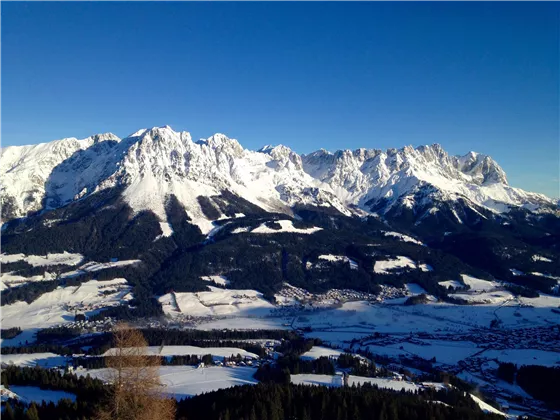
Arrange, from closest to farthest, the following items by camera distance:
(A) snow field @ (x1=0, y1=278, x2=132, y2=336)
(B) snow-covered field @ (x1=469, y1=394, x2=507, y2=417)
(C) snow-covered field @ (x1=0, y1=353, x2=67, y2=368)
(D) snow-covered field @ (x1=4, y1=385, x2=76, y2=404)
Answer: (D) snow-covered field @ (x1=4, y1=385, x2=76, y2=404), (B) snow-covered field @ (x1=469, y1=394, x2=507, y2=417), (C) snow-covered field @ (x1=0, y1=353, x2=67, y2=368), (A) snow field @ (x1=0, y1=278, x2=132, y2=336)

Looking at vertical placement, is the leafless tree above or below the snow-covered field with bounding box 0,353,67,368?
above

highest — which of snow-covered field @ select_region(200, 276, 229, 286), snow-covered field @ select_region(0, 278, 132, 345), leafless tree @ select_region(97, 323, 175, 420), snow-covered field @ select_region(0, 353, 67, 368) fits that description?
leafless tree @ select_region(97, 323, 175, 420)

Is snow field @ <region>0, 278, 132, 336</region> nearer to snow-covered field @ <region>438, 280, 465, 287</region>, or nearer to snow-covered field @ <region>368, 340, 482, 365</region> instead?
snow-covered field @ <region>368, 340, 482, 365</region>

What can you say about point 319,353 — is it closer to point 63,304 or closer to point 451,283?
point 63,304

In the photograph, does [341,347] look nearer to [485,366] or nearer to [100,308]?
[485,366]

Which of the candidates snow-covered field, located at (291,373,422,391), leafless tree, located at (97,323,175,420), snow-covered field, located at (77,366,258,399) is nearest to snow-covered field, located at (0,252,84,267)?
snow-covered field, located at (77,366,258,399)

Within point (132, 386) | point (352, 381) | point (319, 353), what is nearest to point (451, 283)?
point (319, 353)

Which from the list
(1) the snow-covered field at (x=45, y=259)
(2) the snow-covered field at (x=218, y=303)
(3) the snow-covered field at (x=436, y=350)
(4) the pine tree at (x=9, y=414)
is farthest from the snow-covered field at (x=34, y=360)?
(1) the snow-covered field at (x=45, y=259)

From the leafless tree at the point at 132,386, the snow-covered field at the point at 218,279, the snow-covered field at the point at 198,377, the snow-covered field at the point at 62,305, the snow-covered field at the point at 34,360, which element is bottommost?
the snow-covered field at the point at 34,360

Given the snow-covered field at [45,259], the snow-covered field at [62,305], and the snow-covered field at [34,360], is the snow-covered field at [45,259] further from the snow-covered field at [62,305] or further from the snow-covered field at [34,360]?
the snow-covered field at [34,360]
